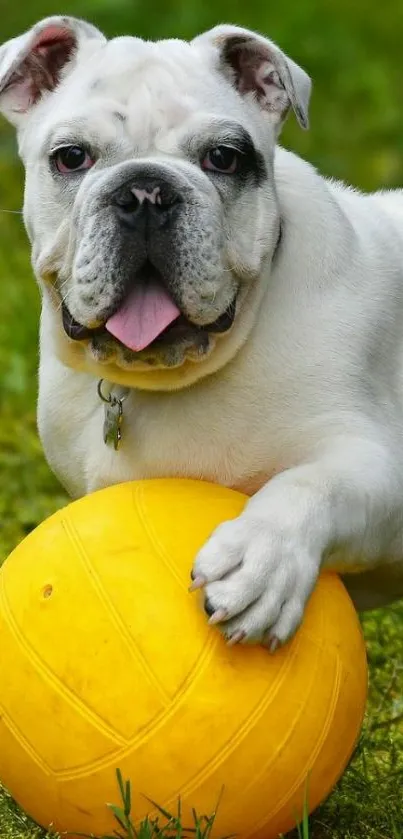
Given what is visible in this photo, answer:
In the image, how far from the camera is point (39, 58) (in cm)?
454

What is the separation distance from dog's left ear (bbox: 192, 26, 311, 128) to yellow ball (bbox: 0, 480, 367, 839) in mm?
1318

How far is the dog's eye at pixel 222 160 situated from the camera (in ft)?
13.8

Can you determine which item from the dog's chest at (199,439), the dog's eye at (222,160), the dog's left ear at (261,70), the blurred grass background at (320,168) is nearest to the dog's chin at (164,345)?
the dog's chest at (199,439)

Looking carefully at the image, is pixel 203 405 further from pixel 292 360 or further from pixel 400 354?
pixel 400 354

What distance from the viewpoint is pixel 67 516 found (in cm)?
402

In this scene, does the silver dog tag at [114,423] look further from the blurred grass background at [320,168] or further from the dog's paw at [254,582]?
the blurred grass background at [320,168]

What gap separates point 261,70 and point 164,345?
0.97 meters

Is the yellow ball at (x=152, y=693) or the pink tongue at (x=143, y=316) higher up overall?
the pink tongue at (x=143, y=316)

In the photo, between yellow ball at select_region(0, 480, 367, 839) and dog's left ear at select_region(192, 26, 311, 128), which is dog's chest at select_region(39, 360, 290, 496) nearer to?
yellow ball at select_region(0, 480, 367, 839)

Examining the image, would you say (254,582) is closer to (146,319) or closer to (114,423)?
(146,319)

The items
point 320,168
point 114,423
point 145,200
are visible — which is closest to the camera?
point 145,200

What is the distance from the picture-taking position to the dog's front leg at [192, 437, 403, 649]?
3.65m

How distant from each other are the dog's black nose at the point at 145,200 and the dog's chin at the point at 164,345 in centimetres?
28

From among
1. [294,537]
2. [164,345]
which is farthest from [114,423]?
[294,537]
